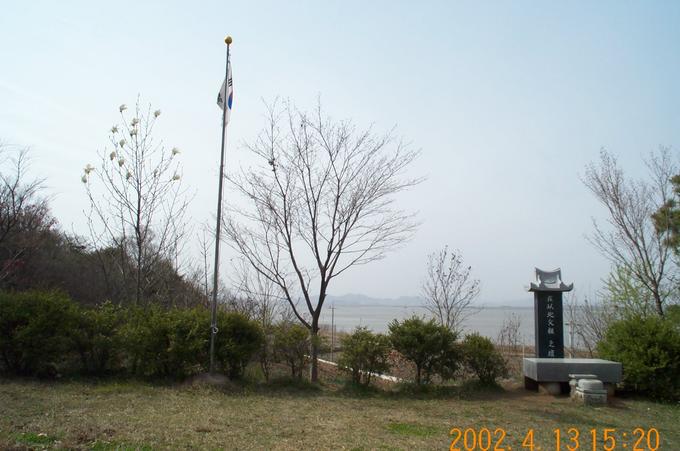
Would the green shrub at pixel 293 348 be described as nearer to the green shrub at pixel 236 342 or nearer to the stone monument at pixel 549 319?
the green shrub at pixel 236 342

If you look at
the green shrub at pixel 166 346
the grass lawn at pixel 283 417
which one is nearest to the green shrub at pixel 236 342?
the green shrub at pixel 166 346

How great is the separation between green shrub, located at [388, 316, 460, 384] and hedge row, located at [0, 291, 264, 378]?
9.02ft

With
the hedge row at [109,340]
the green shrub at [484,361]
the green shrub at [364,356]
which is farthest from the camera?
the green shrub at [484,361]

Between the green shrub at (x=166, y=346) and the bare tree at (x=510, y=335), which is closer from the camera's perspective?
the green shrub at (x=166, y=346)

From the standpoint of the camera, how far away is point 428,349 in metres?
9.88

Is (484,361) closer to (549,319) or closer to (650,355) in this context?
(549,319)

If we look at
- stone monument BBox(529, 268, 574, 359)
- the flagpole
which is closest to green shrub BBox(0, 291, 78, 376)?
the flagpole

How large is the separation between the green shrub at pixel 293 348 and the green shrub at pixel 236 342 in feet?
1.13

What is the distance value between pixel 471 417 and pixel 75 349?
7.16 m

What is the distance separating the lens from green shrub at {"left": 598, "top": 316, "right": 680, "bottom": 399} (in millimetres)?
9289

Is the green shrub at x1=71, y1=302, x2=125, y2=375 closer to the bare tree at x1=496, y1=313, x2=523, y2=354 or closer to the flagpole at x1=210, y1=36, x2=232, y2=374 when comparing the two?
the flagpole at x1=210, y1=36, x2=232, y2=374

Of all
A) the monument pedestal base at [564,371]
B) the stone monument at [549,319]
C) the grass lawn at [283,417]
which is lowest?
the grass lawn at [283,417]

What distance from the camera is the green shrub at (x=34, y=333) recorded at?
9.13 meters

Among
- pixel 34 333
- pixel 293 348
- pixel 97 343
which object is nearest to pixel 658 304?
pixel 293 348
